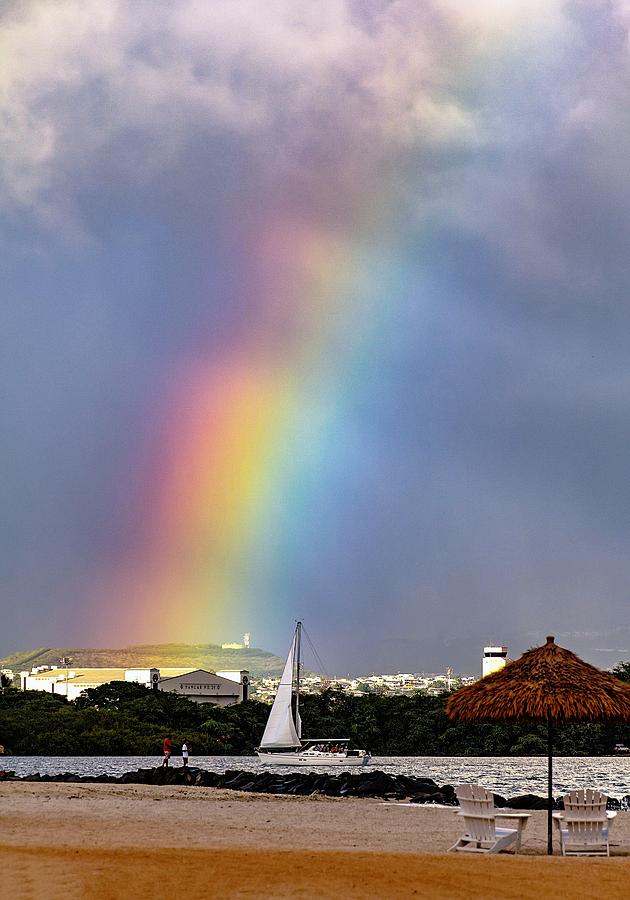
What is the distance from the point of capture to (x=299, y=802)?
40000 millimetres

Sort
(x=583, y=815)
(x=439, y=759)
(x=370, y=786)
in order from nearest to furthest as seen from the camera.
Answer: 1. (x=583, y=815)
2. (x=370, y=786)
3. (x=439, y=759)

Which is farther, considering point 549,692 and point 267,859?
point 549,692

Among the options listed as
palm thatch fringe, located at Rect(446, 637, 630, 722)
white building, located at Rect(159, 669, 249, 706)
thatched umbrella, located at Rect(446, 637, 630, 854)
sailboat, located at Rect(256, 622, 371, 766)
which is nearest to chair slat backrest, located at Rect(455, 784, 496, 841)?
thatched umbrella, located at Rect(446, 637, 630, 854)

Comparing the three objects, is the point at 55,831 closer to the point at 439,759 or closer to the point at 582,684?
the point at 582,684

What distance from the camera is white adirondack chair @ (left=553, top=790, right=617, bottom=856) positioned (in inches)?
827

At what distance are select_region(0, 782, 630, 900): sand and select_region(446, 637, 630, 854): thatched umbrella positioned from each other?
273cm

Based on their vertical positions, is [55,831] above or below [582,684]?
below

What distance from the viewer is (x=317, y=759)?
3120 inches

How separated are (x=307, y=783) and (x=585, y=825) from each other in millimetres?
27535

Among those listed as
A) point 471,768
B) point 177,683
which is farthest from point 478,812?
point 177,683

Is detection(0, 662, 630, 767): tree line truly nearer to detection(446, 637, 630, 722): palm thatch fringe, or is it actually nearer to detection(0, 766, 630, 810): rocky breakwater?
detection(0, 766, 630, 810): rocky breakwater

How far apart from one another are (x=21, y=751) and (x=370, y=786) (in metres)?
56.0

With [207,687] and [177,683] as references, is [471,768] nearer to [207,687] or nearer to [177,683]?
[177,683]

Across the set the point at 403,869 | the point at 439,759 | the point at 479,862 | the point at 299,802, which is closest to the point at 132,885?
the point at 403,869
